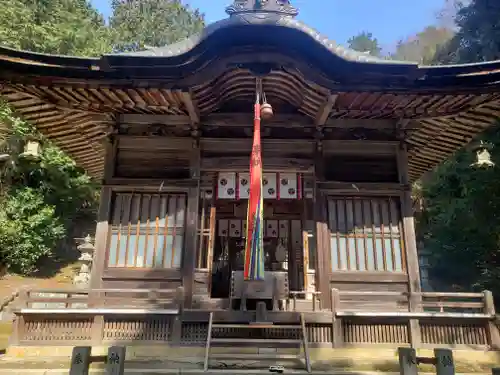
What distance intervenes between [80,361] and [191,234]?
365 cm

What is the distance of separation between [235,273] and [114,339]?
2937 millimetres

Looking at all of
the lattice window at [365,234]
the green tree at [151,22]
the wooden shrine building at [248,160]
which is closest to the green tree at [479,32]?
the wooden shrine building at [248,160]

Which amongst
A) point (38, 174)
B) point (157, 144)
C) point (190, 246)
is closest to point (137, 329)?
point (190, 246)

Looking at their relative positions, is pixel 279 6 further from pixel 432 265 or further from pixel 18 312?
pixel 432 265

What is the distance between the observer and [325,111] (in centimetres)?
760

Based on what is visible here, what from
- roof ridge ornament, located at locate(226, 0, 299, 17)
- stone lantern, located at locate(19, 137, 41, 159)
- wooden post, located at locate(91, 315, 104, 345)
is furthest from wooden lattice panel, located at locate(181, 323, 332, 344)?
roof ridge ornament, located at locate(226, 0, 299, 17)

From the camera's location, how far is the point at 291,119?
8.36m

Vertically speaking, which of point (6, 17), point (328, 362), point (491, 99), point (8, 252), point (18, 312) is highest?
point (6, 17)

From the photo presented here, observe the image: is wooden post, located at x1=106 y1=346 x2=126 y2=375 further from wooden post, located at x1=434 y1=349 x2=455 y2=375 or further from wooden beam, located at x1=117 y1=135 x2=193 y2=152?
wooden beam, located at x1=117 y1=135 x2=193 y2=152

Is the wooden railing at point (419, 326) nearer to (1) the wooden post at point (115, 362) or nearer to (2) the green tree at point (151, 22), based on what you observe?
(1) the wooden post at point (115, 362)

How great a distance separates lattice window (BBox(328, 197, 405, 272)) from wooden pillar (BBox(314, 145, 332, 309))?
16 cm

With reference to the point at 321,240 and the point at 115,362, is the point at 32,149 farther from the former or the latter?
the point at 321,240

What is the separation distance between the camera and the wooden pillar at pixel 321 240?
7.58 meters

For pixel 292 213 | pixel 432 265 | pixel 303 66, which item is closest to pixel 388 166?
pixel 303 66
